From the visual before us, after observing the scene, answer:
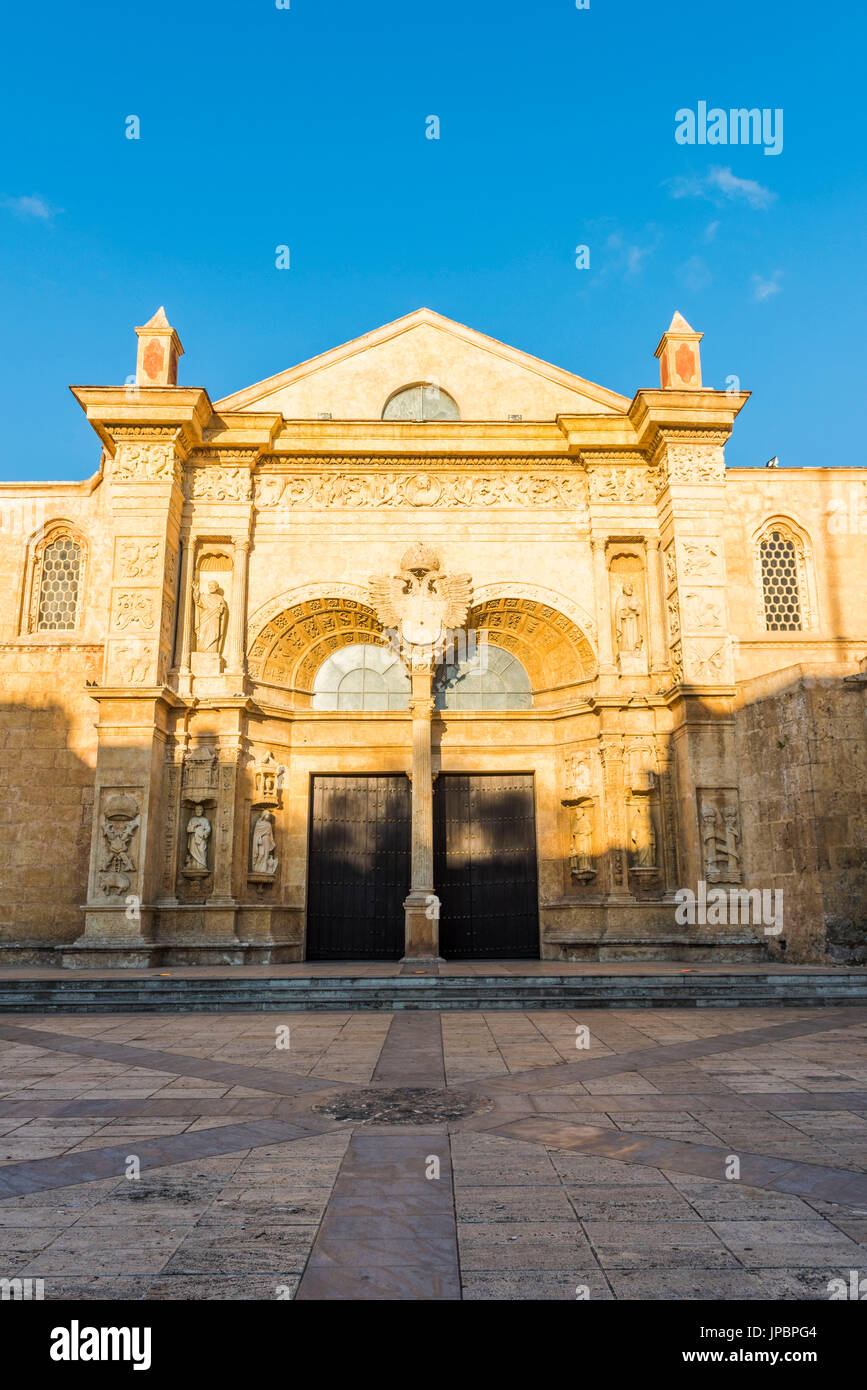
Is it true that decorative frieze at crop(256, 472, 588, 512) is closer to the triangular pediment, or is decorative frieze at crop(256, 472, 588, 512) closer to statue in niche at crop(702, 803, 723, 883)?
the triangular pediment

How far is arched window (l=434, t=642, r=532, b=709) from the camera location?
2062cm

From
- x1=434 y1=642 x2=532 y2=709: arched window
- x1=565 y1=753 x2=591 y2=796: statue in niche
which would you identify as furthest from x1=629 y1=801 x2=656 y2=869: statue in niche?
x1=434 y1=642 x2=532 y2=709: arched window

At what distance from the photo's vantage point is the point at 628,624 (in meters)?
19.4

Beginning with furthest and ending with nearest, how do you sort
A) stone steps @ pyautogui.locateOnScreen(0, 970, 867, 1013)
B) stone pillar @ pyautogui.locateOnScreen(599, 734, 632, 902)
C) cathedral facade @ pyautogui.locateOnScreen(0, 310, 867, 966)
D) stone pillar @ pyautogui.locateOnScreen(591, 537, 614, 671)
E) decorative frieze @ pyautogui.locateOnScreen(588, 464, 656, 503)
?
decorative frieze @ pyautogui.locateOnScreen(588, 464, 656, 503) < stone pillar @ pyautogui.locateOnScreen(591, 537, 614, 671) < stone pillar @ pyautogui.locateOnScreen(599, 734, 632, 902) < cathedral facade @ pyautogui.locateOnScreen(0, 310, 867, 966) < stone steps @ pyautogui.locateOnScreen(0, 970, 867, 1013)

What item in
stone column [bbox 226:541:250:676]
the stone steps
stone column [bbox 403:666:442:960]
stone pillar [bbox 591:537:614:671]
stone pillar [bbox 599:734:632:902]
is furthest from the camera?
stone pillar [bbox 591:537:614:671]

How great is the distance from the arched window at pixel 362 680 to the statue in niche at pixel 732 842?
7.02 m

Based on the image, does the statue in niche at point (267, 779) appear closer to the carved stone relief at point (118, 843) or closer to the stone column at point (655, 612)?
the carved stone relief at point (118, 843)

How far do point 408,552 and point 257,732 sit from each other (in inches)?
188

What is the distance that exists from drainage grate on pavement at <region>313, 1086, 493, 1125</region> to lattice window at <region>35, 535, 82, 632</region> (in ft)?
50.6

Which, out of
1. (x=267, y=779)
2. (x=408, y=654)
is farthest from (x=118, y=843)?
(x=408, y=654)

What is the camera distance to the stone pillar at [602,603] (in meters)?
19.2

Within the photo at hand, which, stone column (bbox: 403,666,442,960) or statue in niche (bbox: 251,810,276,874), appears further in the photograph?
statue in niche (bbox: 251,810,276,874)

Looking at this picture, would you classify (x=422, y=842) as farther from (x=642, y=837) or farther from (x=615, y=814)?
(x=642, y=837)

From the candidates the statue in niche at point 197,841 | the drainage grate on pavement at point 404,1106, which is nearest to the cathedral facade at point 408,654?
the statue in niche at point 197,841
